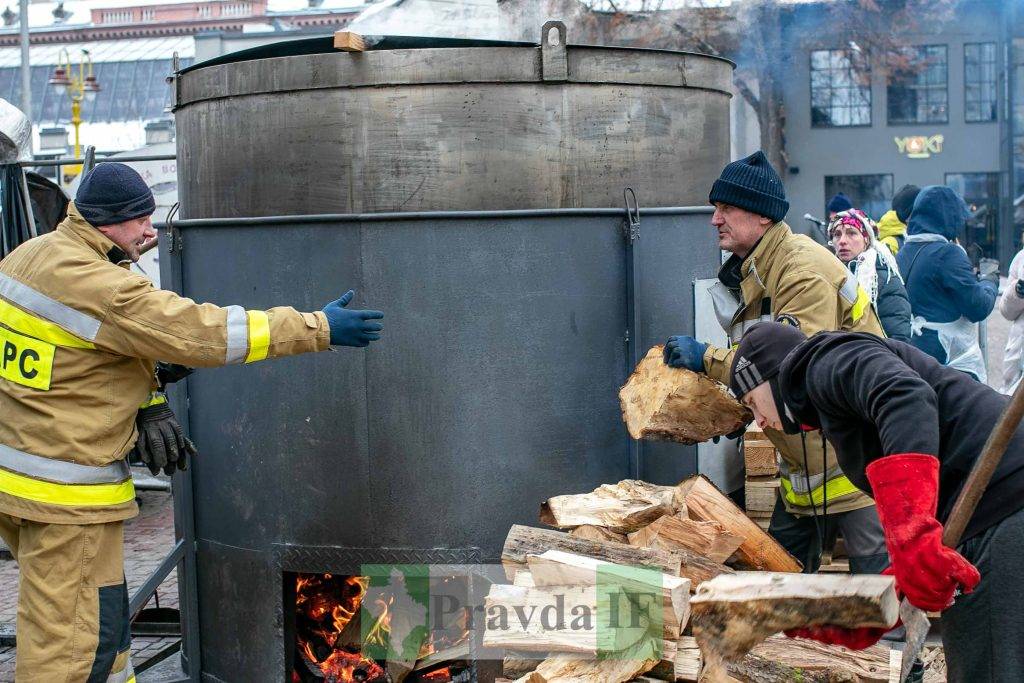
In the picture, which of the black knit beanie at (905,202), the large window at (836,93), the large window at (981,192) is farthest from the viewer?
the large window at (836,93)

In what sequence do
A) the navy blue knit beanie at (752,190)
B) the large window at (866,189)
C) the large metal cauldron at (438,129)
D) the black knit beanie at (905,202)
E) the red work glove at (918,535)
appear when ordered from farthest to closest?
the large window at (866,189) < the black knit beanie at (905,202) < the large metal cauldron at (438,129) < the navy blue knit beanie at (752,190) < the red work glove at (918,535)

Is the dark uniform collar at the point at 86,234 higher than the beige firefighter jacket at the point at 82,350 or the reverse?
higher

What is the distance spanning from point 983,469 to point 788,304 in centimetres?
143

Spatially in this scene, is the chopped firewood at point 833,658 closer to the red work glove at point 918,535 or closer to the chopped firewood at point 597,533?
the chopped firewood at point 597,533

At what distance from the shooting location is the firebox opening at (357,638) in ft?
15.4

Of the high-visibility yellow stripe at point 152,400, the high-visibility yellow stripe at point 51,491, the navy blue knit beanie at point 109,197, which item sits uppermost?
the navy blue knit beanie at point 109,197

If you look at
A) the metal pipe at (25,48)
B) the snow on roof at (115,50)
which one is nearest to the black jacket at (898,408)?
the metal pipe at (25,48)

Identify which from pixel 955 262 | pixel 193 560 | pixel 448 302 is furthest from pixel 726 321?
pixel 955 262

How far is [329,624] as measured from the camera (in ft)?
16.2

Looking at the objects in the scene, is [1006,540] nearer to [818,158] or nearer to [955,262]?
[955,262]

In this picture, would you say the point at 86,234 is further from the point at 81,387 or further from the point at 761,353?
the point at 761,353

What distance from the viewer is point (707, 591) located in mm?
3117

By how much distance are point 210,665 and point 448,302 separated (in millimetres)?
1896

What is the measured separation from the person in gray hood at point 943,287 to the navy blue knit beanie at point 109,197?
184 inches
